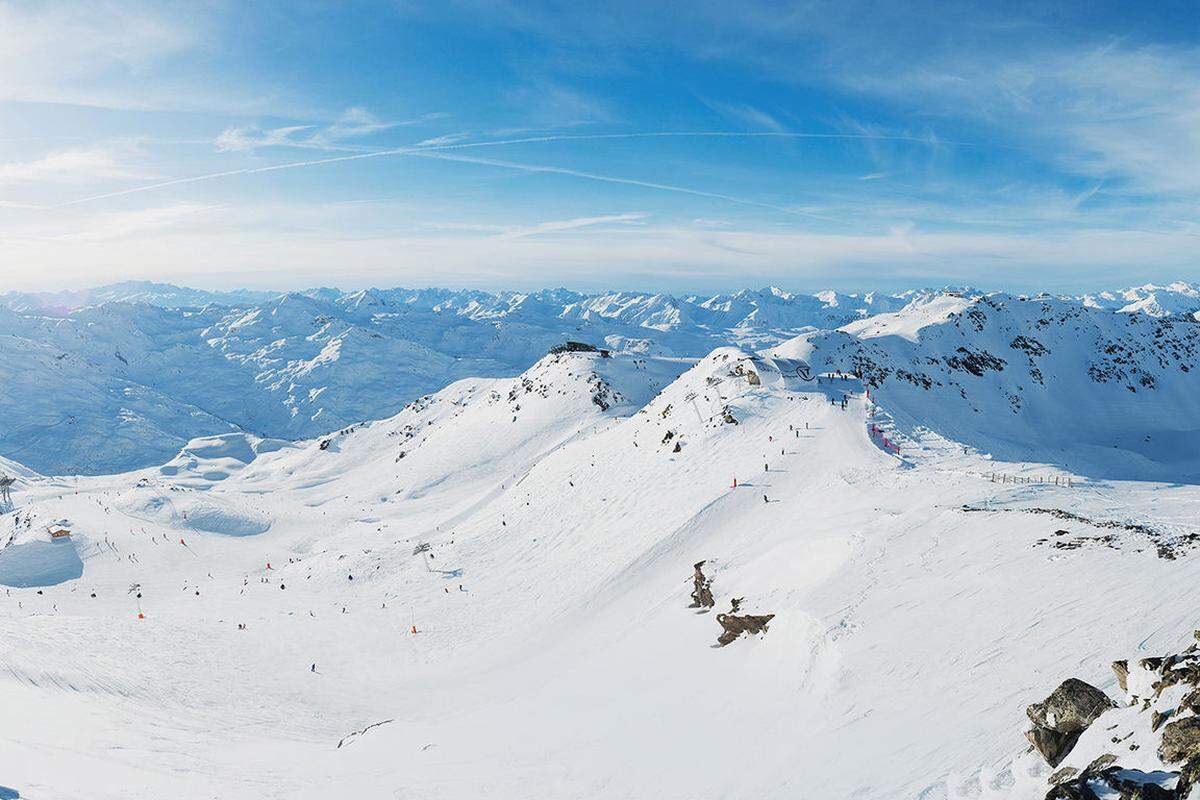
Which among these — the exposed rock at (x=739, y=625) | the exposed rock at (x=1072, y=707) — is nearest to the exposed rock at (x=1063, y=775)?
the exposed rock at (x=1072, y=707)

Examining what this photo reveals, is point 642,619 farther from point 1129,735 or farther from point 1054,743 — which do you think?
point 1129,735

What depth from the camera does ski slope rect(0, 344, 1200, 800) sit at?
14602mm

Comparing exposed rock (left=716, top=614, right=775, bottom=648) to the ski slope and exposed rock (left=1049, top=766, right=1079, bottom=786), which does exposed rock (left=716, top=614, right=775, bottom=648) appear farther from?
exposed rock (left=1049, top=766, right=1079, bottom=786)

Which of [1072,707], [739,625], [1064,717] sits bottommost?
[739,625]

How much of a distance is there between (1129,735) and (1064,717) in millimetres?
1624

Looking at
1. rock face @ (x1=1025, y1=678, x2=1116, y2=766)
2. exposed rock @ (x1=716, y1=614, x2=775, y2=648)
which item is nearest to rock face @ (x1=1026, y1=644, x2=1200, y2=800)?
rock face @ (x1=1025, y1=678, x2=1116, y2=766)

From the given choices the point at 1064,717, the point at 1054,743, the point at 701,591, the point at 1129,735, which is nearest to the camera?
the point at 1129,735

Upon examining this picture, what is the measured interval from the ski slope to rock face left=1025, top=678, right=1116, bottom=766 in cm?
47

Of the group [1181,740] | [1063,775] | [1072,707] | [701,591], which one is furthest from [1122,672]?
[701,591]

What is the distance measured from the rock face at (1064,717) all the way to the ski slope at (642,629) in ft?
1.55

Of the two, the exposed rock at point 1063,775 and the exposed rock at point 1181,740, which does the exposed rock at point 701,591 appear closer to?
the exposed rock at point 1063,775

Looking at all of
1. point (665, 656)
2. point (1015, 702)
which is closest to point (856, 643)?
point (1015, 702)

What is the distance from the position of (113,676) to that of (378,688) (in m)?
13.4

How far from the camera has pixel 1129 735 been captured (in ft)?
30.0
